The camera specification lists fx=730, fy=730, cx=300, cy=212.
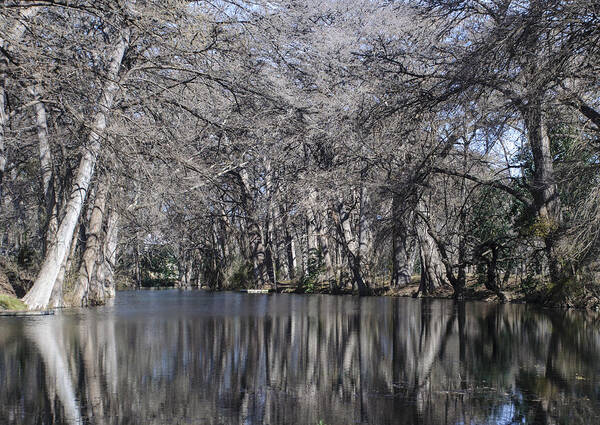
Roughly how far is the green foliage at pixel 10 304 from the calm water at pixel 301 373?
9.59ft

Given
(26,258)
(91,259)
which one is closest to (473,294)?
(91,259)

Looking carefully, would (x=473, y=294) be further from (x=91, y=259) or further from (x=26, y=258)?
(x=26, y=258)

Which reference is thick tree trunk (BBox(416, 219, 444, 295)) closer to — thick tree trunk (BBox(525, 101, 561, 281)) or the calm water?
thick tree trunk (BBox(525, 101, 561, 281))

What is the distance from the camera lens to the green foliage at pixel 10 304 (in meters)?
15.9

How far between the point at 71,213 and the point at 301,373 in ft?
38.2

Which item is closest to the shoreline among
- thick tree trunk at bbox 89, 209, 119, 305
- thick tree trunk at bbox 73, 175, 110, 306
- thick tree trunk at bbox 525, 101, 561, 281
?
thick tree trunk at bbox 525, 101, 561, 281

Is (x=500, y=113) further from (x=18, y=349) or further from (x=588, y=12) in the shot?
(x=18, y=349)

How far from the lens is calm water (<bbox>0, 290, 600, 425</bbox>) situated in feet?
17.7

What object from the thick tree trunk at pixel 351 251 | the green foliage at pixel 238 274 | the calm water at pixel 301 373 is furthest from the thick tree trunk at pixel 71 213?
the green foliage at pixel 238 274

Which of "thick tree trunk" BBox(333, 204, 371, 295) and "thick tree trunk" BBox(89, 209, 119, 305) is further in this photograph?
"thick tree trunk" BBox(333, 204, 371, 295)

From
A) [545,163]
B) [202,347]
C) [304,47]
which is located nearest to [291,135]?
[304,47]

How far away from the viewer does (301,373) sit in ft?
23.9

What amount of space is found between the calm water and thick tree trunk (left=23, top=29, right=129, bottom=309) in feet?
12.0

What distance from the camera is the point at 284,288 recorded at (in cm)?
3456
